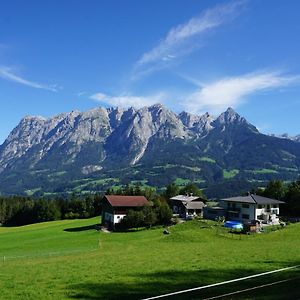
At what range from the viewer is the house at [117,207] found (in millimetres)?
101500

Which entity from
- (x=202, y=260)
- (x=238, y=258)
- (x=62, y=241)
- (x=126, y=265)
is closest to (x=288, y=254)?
(x=238, y=258)

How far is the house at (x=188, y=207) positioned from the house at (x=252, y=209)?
1033 cm

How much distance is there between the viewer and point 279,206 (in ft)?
357

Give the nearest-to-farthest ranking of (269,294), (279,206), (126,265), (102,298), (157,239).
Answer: (269,294)
(102,298)
(126,265)
(157,239)
(279,206)

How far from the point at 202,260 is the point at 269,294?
752 inches

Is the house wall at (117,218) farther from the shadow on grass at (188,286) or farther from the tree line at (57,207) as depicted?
the shadow on grass at (188,286)

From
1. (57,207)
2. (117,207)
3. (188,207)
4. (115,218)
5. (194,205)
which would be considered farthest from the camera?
(57,207)

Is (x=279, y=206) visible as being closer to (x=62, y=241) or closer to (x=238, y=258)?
(x=62, y=241)

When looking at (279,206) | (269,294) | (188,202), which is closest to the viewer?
(269,294)

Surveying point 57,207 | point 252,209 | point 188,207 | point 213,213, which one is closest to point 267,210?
point 252,209

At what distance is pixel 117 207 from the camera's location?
10175cm

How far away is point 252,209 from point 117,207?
32.0 meters

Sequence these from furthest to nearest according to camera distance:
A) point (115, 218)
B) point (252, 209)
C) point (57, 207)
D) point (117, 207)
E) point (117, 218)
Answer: point (57, 207)
point (117, 207)
point (117, 218)
point (115, 218)
point (252, 209)

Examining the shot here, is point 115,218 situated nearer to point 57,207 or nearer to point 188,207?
point 188,207
